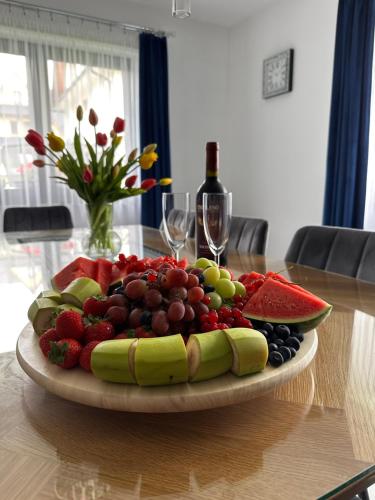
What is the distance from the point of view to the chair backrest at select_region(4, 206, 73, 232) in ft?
8.54

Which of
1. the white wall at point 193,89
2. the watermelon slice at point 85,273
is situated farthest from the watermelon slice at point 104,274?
the white wall at point 193,89

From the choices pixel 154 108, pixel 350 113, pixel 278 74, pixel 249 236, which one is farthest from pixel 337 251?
pixel 154 108

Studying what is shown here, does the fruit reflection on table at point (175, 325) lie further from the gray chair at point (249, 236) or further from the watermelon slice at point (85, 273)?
the gray chair at point (249, 236)

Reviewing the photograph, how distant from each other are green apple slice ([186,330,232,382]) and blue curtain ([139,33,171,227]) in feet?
12.0

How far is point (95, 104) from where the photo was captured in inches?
150

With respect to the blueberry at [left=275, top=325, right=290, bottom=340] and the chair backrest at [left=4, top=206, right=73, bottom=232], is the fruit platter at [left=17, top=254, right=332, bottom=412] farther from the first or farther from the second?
the chair backrest at [left=4, top=206, right=73, bottom=232]

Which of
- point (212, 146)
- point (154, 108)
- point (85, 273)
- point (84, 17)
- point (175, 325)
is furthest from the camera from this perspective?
point (154, 108)

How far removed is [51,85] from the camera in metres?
3.64

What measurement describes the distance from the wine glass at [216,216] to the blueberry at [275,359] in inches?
19.1

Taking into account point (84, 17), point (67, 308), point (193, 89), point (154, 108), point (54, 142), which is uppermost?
point (84, 17)

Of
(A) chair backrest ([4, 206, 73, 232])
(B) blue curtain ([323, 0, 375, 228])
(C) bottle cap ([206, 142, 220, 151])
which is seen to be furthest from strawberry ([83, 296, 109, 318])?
(B) blue curtain ([323, 0, 375, 228])

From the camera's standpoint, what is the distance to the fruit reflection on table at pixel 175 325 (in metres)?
0.46

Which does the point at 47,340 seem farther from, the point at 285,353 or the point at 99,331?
the point at 285,353

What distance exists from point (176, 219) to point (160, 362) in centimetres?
71
